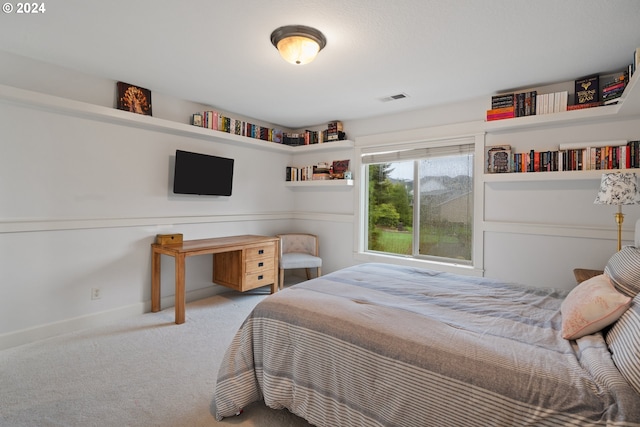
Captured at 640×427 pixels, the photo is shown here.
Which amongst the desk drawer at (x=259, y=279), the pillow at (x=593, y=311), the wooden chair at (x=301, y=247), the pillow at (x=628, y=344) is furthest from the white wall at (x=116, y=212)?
the pillow at (x=628, y=344)

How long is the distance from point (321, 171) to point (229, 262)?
5.90 feet

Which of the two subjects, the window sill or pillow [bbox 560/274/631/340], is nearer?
pillow [bbox 560/274/631/340]

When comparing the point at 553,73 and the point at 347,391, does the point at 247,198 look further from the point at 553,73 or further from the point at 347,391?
the point at 553,73

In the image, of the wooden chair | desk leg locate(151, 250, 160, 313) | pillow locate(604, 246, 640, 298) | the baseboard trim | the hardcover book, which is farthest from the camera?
the wooden chair

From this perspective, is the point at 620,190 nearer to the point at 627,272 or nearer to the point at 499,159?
the point at 627,272

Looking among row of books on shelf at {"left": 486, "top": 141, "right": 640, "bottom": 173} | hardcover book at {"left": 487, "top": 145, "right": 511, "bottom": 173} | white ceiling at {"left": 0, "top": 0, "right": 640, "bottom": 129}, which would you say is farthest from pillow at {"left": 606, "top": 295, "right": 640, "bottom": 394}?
hardcover book at {"left": 487, "top": 145, "right": 511, "bottom": 173}

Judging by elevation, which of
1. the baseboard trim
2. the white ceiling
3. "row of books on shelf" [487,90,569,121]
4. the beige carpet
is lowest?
the beige carpet

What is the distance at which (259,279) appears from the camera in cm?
362

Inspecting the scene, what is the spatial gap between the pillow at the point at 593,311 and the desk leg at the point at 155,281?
3367 millimetres

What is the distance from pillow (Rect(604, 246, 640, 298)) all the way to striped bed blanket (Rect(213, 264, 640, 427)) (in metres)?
0.30

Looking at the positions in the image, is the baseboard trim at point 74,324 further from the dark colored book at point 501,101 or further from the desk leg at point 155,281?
the dark colored book at point 501,101

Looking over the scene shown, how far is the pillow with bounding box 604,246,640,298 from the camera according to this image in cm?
136

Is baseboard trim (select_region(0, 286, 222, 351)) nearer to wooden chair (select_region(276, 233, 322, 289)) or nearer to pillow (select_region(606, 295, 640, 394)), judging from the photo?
wooden chair (select_region(276, 233, 322, 289))

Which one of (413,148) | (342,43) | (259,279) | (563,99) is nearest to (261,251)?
(259,279)
